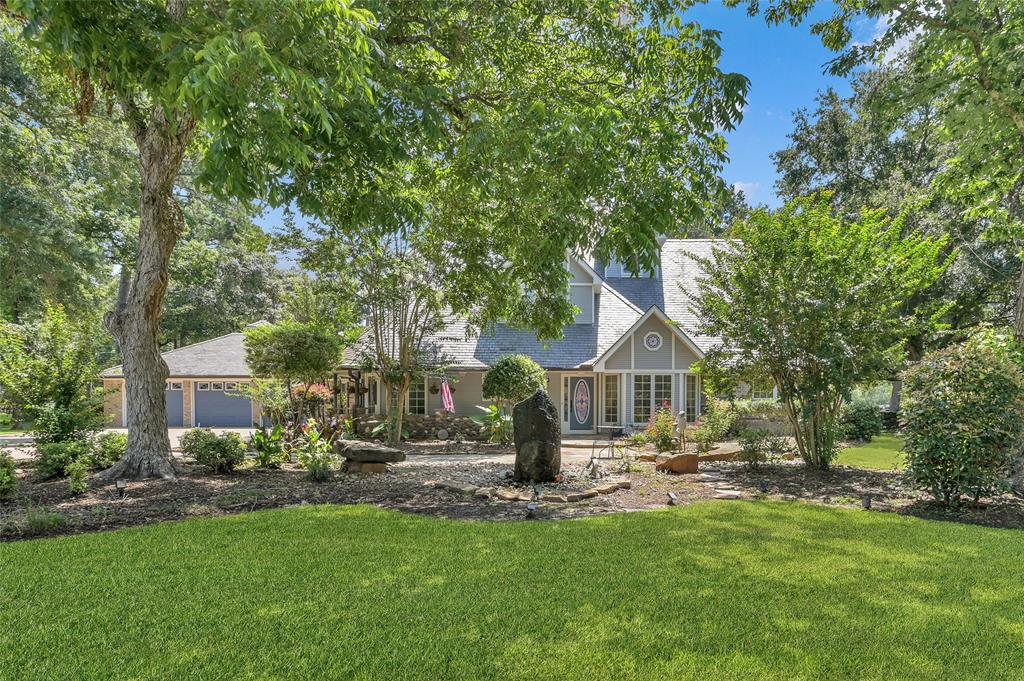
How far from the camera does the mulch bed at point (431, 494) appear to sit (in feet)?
24.1

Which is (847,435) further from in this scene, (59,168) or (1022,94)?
(59,168)

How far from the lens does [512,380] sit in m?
17.0

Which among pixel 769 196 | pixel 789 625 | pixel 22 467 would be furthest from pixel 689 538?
pixel 769 196

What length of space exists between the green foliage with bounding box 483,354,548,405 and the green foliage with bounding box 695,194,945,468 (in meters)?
7.06

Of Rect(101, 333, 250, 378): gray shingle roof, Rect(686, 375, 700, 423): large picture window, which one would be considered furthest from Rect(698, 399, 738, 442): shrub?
Rect(101, 333, 250, 378): gray shingle roof

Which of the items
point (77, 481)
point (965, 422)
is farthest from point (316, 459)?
point (965, 422)

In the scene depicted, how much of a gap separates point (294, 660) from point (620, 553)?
313 centimetres

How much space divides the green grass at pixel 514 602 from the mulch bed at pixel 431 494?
2.87 feet

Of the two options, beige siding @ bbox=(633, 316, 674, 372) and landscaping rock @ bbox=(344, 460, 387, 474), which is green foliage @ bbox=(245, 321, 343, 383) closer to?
landscaping rock @ bbox=(344, 460, 387, 474)

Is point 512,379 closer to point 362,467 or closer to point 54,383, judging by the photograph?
point 362,467

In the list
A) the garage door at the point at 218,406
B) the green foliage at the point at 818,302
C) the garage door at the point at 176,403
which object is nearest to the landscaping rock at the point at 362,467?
the green foliage at the point at 818,302

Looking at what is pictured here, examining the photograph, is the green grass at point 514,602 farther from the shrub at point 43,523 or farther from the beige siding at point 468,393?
the beige siding at point 468,393

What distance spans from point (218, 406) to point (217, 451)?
16.5 m

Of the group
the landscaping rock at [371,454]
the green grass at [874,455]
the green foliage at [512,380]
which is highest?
the green foliage at [512,380]
